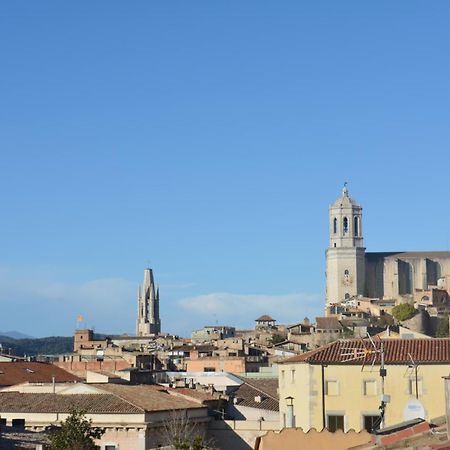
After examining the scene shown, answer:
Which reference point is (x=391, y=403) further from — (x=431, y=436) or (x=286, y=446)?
(x=431, y=436)

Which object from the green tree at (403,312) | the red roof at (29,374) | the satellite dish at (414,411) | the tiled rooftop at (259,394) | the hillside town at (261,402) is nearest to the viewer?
the satellite dish at (414,411)

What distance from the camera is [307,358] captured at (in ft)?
133

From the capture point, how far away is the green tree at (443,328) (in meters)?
134

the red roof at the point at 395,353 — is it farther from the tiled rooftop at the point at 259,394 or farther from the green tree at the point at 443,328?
the green tree at the point at 443,328

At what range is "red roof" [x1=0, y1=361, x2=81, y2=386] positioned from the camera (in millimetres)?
59000

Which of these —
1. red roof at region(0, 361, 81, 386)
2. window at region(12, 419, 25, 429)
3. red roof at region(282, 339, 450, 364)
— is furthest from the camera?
red roof at region(0, 361, 81, 386)

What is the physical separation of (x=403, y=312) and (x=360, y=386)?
11101 centimetres

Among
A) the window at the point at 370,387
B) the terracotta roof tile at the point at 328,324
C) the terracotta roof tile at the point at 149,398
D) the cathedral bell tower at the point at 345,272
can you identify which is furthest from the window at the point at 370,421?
the cathedral bell tower at the point at 345,272

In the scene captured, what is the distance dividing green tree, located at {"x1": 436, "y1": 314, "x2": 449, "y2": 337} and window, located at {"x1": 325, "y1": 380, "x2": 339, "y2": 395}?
305ft

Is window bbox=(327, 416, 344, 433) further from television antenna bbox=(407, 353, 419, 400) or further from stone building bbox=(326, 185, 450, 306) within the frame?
stone building bbox=(326, 185, 450, 306)

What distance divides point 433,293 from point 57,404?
428ft

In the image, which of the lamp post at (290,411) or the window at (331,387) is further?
the window at (331,387)

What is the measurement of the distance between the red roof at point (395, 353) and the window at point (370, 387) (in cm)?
64

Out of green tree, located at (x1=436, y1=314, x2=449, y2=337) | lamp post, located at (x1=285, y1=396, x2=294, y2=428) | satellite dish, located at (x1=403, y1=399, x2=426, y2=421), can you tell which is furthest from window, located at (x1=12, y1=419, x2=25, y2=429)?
green tree, located at (x1=436, y1=314, x2=449, y2=337)
